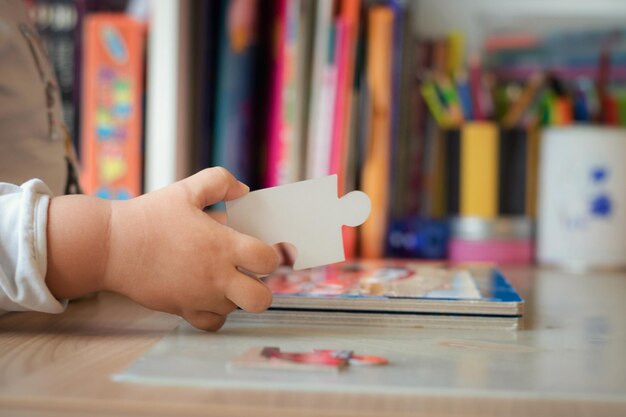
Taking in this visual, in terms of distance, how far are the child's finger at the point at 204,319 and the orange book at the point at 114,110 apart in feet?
1.92

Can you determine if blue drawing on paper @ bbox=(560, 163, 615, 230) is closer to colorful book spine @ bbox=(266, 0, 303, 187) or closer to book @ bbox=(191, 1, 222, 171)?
colorful book spine @ bbox=(266, 0, 303, 187)

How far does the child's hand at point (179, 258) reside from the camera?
1.76 feet

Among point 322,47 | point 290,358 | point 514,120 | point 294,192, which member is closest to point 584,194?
point 514,120

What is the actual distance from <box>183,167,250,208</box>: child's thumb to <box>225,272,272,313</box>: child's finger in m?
0.06

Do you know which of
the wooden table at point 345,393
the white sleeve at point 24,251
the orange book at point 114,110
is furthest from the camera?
the orange book at point 114,110

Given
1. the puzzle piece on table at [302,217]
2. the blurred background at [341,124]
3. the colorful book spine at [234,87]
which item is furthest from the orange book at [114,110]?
the puzzle piece on table at [302,217]

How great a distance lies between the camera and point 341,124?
114 cm

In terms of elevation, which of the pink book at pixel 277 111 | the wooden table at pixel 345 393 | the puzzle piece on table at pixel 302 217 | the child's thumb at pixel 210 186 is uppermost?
the pink book at pixel 277 111

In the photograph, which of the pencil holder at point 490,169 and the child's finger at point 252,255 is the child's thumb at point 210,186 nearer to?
the child's finger at point 252,255

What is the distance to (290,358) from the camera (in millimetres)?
464

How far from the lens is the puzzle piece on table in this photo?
0.58 m

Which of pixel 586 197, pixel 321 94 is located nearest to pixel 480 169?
pixel 586 197

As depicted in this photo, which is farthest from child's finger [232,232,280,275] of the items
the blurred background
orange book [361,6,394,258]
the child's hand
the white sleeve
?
orange book [361,6,394,258]

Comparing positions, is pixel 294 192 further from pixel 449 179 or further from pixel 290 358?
pixel 449 179
